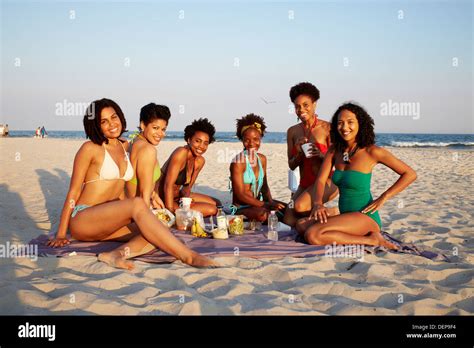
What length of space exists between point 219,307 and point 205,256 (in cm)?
124

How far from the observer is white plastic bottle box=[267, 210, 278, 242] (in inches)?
221

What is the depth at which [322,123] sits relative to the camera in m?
6.64

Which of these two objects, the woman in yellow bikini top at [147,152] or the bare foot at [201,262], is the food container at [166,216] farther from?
the bare foot at [201,262]

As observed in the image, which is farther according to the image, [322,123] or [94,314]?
[322,123]

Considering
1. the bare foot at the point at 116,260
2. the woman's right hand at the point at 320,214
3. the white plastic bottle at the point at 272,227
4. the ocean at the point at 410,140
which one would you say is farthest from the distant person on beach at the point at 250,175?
the ocean at the point at 410,140

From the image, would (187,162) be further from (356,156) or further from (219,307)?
(219,307)

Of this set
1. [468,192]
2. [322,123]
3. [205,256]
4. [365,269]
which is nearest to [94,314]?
[205,256]

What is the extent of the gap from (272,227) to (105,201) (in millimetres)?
2269

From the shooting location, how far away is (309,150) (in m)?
6.23

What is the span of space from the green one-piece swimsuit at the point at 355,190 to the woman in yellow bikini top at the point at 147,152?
7.50 ft

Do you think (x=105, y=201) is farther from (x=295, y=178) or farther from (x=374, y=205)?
(x=295, y=178)
